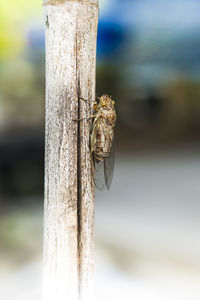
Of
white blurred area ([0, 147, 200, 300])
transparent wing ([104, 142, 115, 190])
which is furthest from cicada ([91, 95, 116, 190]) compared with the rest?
white blurred area ([0, 147, 200, 300])

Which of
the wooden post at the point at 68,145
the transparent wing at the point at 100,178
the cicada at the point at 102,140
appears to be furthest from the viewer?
the transparent wing at the point at 100,178


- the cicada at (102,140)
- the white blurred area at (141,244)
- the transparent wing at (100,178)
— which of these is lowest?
the white blurred area at (141,244)

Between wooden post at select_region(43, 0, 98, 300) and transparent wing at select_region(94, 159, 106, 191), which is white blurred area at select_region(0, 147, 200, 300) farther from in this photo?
wooden post at select_region(43, 0, 98, 300)

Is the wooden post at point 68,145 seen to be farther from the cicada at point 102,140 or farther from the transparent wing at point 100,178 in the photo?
the transparent wing at point 100,178

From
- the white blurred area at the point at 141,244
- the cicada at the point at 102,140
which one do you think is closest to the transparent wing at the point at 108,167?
the cicada at the point at 102,140

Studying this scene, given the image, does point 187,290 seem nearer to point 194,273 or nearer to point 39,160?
point 194,273

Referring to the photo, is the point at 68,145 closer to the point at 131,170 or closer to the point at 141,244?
the point at 141,244
